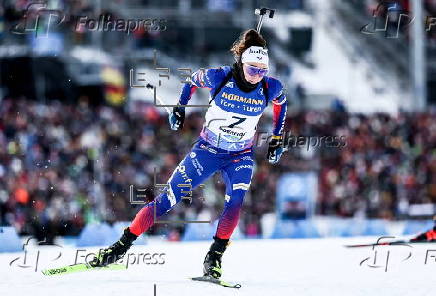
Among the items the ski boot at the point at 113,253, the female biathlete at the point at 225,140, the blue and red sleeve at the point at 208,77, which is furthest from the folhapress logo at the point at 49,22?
the ski boot at the point at 113,253

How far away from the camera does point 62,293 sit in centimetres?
690

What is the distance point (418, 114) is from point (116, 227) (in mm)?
14306

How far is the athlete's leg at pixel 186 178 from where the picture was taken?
8086mm

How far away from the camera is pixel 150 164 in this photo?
2025 cm

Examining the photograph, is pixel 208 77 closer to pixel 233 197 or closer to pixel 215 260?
pixel 233 197

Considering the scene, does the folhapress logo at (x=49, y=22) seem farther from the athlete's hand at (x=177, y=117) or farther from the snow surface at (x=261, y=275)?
the athlete's hand at (x=177, y=117)

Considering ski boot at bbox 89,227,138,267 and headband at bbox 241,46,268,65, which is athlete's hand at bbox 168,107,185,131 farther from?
ski boot at bbox 89,227,138,267

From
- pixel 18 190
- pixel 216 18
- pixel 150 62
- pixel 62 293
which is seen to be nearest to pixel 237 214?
pixel 62 293

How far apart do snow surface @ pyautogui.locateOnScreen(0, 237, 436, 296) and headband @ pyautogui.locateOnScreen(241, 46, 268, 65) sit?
1.95 metres

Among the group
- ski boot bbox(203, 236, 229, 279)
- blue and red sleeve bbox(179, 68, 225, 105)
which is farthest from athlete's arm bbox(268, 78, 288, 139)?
ski boot bbox(203, 236, 229, 279)

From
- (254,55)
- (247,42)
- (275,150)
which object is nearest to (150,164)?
(275,150)

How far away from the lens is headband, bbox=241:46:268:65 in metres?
7.84

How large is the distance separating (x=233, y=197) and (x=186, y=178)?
1.61 ft

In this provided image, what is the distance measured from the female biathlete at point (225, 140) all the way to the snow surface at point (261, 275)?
42 centimetres
